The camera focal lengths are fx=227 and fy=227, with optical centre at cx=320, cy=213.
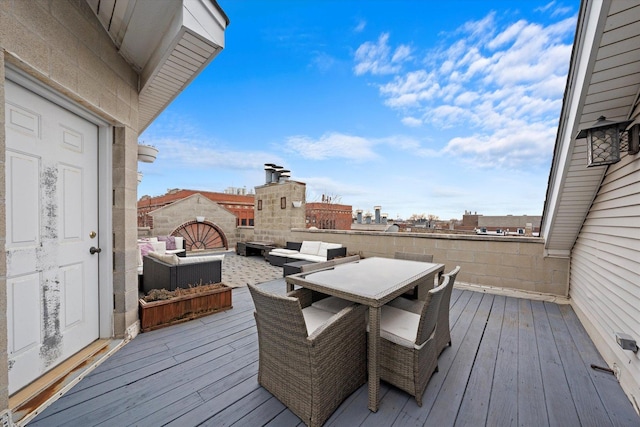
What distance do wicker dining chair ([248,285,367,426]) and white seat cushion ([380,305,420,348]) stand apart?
18 centimetres

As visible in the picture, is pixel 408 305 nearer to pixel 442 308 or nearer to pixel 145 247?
pixel 442 308

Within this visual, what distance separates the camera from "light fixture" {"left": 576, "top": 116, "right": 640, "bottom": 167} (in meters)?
1.69

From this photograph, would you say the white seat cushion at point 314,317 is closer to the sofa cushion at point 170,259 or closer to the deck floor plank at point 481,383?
the deck floor plank at point 481,383

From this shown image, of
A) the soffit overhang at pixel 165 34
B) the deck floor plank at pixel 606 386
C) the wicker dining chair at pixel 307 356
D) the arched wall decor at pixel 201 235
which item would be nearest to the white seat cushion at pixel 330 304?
the wicker dining chair at pixel 307 356

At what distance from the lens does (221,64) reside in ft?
19.3

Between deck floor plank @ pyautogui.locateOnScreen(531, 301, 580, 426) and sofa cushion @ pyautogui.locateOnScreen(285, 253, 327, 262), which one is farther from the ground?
sofa cushion @ pyautogui.locateOnScreen(285, 253, 327, 262)

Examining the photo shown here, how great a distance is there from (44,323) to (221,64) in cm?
636

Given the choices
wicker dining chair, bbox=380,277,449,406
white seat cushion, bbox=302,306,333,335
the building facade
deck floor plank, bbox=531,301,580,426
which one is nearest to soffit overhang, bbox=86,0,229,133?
the building facade

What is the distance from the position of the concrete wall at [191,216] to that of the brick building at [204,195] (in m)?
0.30

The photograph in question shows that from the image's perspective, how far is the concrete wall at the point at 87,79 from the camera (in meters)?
1.16

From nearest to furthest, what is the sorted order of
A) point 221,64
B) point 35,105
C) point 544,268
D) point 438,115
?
point 35,105, point 544,268, point 221,64, point 438,115

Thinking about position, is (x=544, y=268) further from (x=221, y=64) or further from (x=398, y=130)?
(x=221, y=64)

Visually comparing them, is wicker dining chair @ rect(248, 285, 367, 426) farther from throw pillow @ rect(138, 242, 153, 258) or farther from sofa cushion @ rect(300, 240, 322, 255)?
throw pillow @ rect(138, 242, 153, 258)

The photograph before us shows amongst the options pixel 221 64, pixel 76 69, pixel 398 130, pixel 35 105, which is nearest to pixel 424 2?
pixel 398 130
